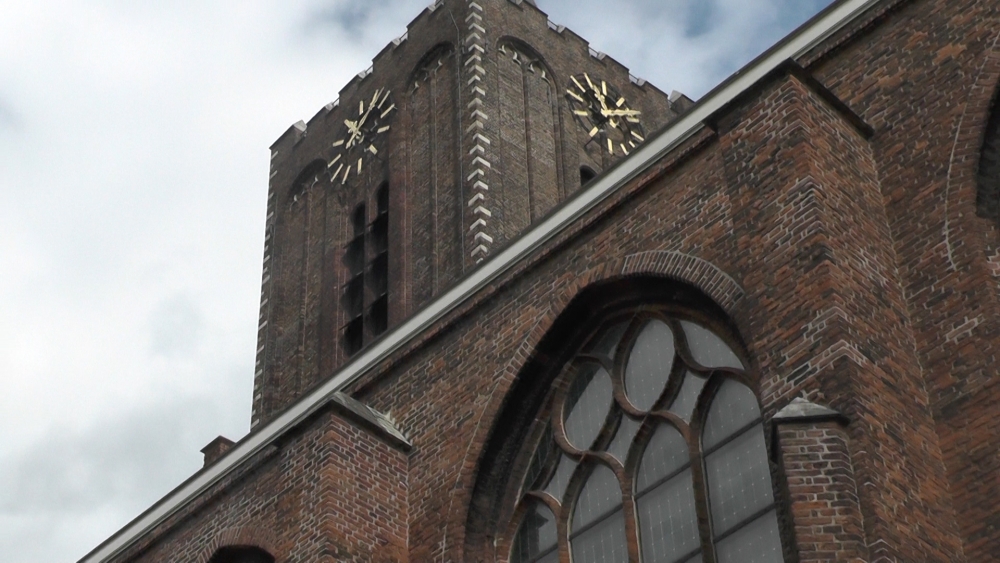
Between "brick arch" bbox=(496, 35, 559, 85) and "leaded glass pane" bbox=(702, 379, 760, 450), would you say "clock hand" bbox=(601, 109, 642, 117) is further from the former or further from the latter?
"leaded glass pane" bbox=(702, 379, 760, 450)

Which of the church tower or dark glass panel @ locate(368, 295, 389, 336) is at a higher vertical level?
the church tower

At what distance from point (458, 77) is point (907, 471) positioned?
24.1m

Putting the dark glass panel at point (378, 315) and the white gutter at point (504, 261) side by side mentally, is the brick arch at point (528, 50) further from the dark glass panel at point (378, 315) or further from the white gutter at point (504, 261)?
the white gutter at point (504, 261)

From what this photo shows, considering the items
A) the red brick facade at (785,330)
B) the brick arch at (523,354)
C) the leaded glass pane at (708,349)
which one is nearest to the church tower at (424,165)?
the red brick facade at (785,330)

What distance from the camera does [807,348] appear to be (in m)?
14.4

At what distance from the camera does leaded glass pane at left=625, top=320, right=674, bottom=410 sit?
55.9 feet

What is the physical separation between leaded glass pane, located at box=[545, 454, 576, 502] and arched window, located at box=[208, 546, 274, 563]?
3.52m

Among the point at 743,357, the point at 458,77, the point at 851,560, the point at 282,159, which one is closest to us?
the point at 851,560

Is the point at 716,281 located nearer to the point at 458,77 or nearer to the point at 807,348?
the point at 807,348

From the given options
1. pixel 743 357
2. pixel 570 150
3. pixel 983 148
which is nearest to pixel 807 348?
pixel 743 357

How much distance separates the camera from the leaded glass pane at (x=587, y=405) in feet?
57.7

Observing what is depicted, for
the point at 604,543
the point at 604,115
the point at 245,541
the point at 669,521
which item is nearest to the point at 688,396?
the point at 669,521

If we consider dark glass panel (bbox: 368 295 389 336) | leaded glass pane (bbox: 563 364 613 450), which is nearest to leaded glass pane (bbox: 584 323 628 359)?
leaded glass pane (bbox: 563 364 613 450)

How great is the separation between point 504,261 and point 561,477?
2668 millimetres
